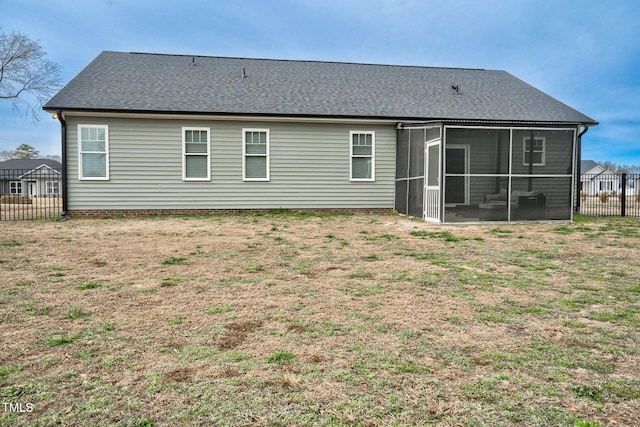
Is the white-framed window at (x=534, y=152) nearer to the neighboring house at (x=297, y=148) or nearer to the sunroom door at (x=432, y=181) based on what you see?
the neighboring house at (x=297, y=148)

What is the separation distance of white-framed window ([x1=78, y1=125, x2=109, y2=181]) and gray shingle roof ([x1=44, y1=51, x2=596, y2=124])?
80 centimetres

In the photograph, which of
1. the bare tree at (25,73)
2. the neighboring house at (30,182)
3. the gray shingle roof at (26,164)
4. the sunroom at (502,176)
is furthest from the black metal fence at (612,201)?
the gray shingle roof at (26,164)

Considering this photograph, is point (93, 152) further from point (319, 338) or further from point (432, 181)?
point (319, 338)

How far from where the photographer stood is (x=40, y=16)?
21.8 meters

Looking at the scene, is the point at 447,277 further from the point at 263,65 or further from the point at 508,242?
the point at 263,65

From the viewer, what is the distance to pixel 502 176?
35.6 ft

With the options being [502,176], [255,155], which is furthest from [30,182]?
[502,176]

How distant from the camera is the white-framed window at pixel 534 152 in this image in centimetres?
1077

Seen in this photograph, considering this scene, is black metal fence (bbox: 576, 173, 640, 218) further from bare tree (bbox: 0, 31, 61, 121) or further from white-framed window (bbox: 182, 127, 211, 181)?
bare tree (bbox: 0, 31, 61, 121)

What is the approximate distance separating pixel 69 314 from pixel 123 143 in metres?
10.4

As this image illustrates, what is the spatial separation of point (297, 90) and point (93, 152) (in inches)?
275

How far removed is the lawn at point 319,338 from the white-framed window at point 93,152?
260 inches

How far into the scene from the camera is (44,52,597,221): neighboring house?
1103cm

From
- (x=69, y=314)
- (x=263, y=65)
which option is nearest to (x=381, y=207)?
(x=263, y=65)
